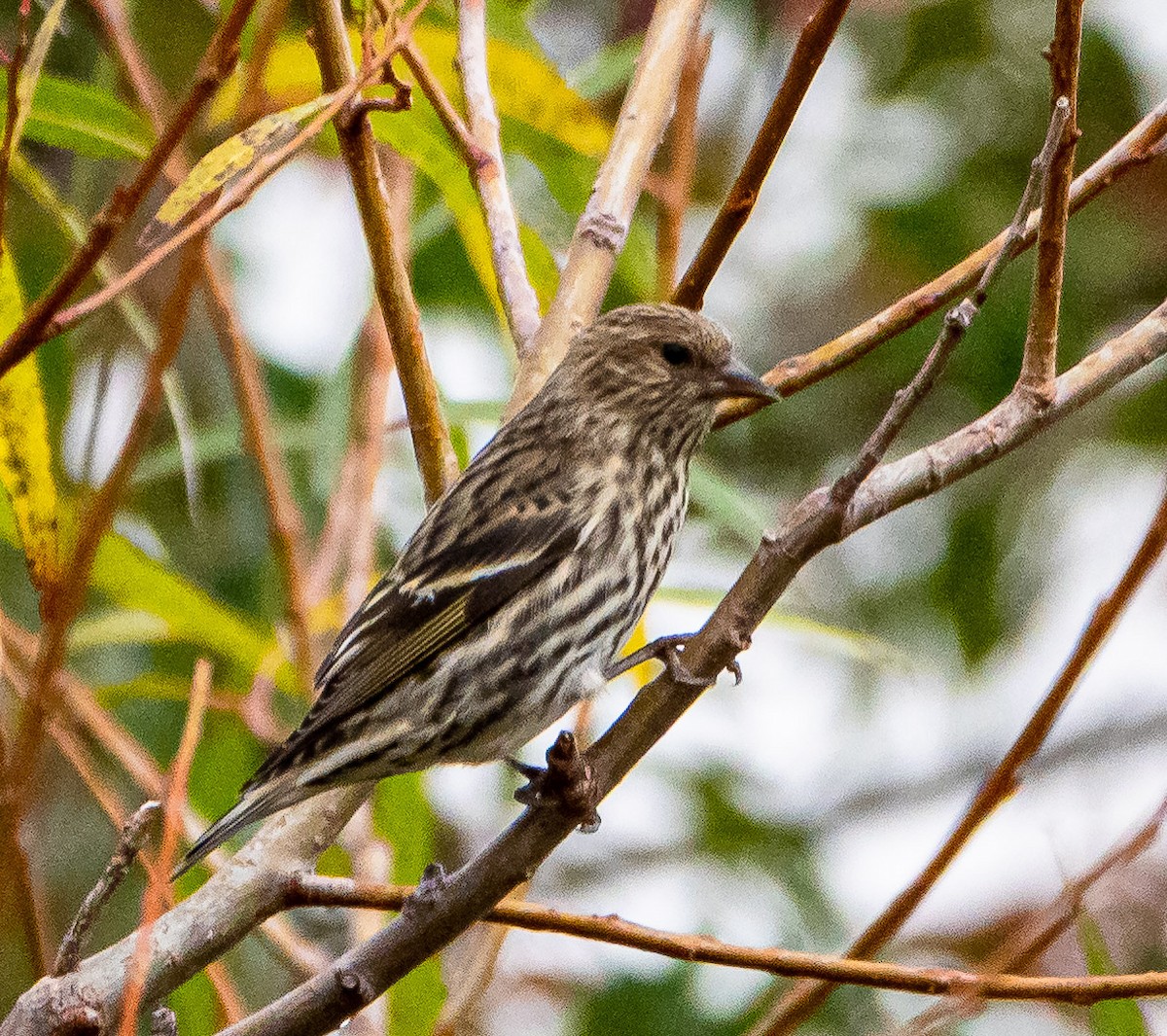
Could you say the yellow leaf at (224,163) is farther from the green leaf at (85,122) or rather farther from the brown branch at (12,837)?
the green leaf at (85,122)

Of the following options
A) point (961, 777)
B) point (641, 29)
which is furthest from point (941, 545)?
point (641, 29)

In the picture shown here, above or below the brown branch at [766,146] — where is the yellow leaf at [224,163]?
below

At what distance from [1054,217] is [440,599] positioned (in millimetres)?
1642

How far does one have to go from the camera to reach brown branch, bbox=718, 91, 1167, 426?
2871 millimetres

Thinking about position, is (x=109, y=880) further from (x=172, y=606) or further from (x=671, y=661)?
(x=172, y=606)

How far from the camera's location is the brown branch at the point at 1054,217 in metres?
2.33

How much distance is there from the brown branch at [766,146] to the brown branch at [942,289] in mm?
247

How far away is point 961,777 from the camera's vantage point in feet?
23.2

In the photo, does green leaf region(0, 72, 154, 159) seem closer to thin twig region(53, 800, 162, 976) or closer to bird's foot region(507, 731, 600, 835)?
bird's foot region(507, 731, 600, 835)

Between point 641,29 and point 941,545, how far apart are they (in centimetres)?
241

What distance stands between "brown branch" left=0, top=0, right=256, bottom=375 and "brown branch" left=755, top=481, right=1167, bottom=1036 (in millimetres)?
1273

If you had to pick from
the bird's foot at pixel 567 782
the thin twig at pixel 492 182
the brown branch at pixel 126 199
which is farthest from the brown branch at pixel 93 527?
the thin twig at pixel 492 182

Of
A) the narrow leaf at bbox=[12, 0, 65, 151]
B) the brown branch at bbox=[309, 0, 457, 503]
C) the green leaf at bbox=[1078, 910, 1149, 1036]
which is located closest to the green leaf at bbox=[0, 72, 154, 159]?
the brown branch at bbox=[309, 0, 457, 503]

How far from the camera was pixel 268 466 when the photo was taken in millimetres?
3457
